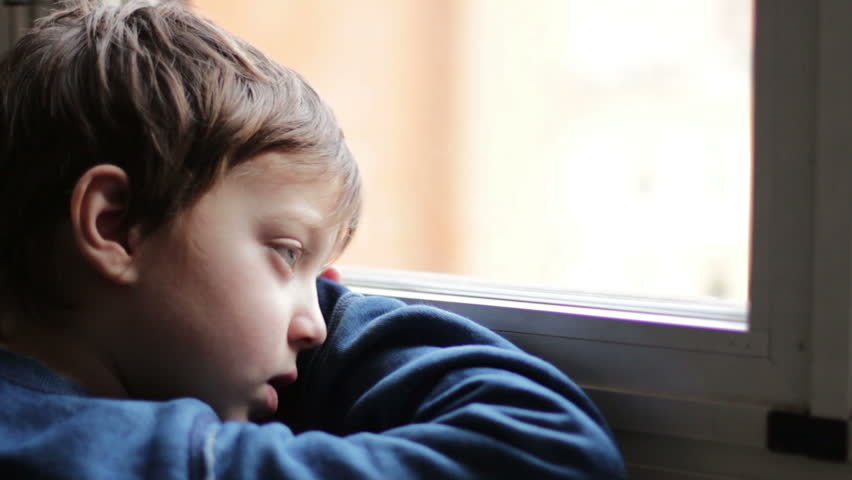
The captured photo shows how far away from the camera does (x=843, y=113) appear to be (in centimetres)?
63

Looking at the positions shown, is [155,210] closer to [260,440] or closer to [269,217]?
[269,217]

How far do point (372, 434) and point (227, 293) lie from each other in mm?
171

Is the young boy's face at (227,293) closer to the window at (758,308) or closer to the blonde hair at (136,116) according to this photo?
the blonde hair at (136,116)

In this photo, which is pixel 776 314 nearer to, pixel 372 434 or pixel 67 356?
pixel 372 434

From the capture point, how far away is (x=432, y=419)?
0.66 metres

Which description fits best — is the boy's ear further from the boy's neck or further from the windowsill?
the windowsill

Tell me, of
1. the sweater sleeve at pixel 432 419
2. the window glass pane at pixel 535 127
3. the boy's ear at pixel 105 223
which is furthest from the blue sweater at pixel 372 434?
the window glass pane at pixel 535 127

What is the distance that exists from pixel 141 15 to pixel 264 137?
0.17m

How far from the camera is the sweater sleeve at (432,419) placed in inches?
23.4

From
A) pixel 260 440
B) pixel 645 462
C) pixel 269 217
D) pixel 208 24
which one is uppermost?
pixel 208 24

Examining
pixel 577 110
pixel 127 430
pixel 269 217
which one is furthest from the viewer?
pixel 577 110

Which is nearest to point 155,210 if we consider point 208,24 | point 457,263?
point 208,24

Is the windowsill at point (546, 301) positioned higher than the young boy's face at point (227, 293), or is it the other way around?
the young boy's face at point (227, 293)

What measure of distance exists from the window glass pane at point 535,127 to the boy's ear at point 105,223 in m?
0.60
